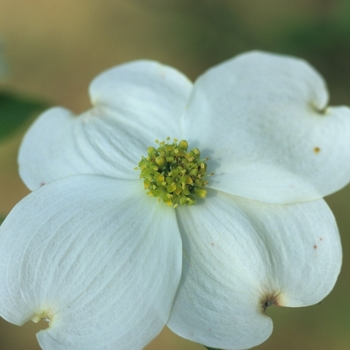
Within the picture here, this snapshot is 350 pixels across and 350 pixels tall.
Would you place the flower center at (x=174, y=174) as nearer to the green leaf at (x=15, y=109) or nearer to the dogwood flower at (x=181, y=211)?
the dogwood flower at (x=181, y=211)

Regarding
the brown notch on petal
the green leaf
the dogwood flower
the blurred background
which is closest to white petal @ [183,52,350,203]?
the dogwood flower

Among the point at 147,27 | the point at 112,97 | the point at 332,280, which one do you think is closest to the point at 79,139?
the point at 112,97

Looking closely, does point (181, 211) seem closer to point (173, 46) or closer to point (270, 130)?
point (270, 130)

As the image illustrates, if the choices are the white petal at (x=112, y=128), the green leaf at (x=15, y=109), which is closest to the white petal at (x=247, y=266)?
the white petal at (x=112, y=128)

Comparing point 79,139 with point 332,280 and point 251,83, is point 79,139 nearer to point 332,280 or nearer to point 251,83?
point 251,83

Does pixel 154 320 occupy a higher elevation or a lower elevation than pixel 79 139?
lower

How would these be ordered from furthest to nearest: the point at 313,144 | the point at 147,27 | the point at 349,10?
1. the point at 147,27
2. the point at 349,10
3. the point at 313,144

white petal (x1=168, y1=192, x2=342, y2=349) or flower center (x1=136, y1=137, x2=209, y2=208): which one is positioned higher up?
flower center (x1=136, y1=137, x2=209, y2=208)

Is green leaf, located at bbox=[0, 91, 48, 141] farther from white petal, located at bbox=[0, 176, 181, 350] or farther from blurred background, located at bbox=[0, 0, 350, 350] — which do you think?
blurred background, located at bbox=[0, 0, 350, 350]
